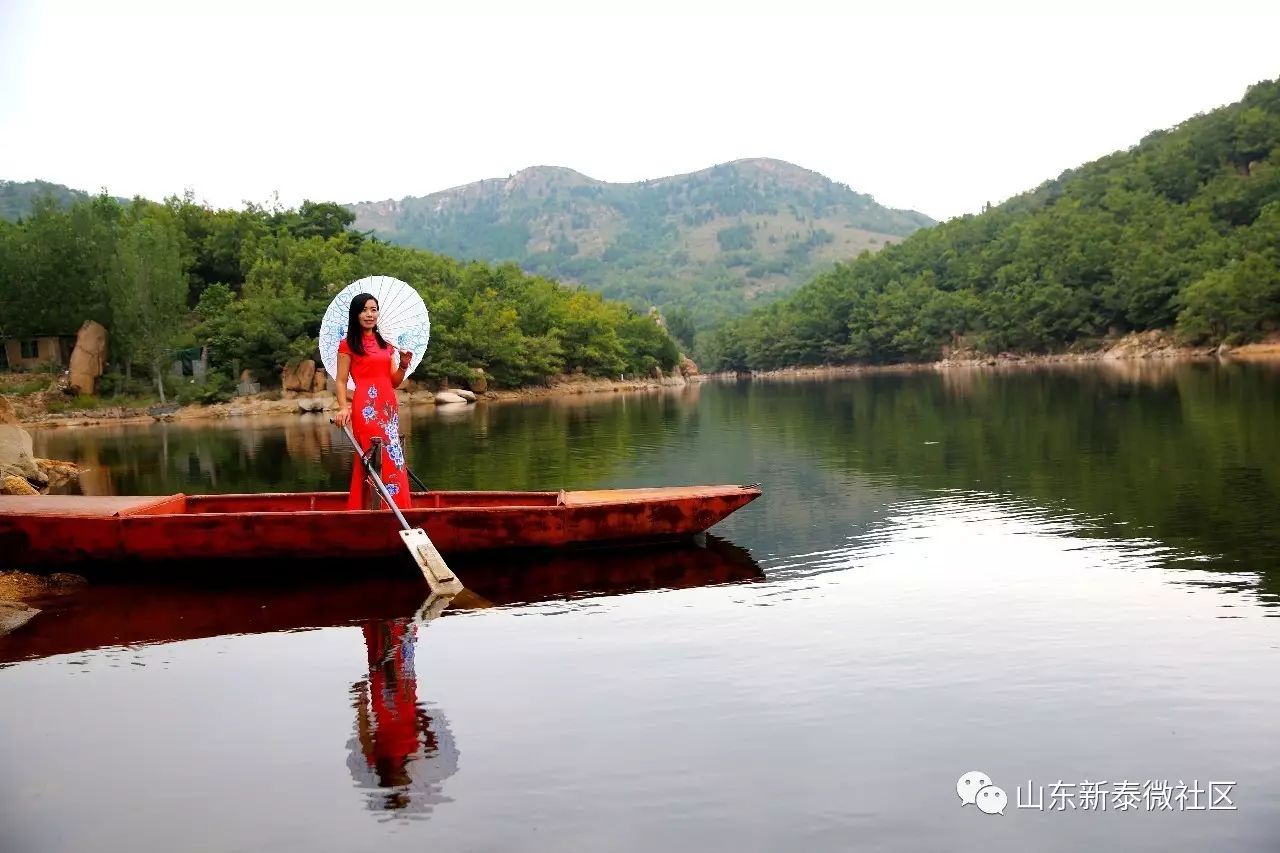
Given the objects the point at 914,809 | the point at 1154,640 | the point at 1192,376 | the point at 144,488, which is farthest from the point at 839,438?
the point at 1192,376

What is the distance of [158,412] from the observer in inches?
2330

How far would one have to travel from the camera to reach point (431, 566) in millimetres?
10602

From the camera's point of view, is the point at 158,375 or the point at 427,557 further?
the point at 158,375

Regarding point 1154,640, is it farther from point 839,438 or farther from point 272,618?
point 839,438

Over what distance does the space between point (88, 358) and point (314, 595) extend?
2258 inches

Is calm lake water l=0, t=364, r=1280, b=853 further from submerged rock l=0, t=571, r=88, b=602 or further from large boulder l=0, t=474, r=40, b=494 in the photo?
large boulder l=0, t=474, r=40, b=494

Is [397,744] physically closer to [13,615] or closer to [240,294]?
[13,615]

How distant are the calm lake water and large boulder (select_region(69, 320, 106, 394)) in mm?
54969

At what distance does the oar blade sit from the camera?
1042 centimetres

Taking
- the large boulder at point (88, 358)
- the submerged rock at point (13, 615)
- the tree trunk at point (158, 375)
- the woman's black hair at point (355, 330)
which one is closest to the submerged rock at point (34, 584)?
the submerged rock at point (13, 615)

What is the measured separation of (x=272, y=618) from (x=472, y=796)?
5150 millimetres

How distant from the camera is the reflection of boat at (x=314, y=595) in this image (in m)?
9.66

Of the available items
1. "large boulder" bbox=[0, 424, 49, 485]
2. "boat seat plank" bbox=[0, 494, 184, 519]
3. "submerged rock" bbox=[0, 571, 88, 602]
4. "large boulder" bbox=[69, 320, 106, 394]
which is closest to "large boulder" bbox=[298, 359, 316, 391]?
"large boulder" bbox=[69, 320, 106, 394]

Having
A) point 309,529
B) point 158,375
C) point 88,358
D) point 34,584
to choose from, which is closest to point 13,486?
point 34,584
